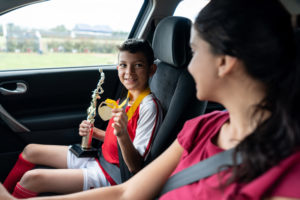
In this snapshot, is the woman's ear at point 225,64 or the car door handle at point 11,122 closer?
the woman's ear at point 225,64

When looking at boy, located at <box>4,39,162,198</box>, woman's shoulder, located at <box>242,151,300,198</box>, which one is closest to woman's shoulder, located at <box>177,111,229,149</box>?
woman's shoulder, located at <box>242,151,300,198</box>

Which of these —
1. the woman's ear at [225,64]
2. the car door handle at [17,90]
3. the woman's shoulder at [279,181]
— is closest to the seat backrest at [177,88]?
the woman's ear at [225,64]

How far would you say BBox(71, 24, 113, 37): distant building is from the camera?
8.80ft

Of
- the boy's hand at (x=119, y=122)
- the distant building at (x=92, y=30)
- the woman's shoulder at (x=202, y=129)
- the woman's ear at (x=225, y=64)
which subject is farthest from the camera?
the distant building at (x=92, y=30)

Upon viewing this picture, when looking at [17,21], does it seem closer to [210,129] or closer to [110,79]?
[110,79]

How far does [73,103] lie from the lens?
2500 mm

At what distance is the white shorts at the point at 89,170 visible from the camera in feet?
5.47

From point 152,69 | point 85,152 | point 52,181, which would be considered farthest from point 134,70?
point 52,181

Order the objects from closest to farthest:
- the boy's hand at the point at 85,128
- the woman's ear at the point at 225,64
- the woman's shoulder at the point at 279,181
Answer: the woman's shoulder at the point at 279,181 < the woman's ear at the point at 225,64 < the boy's hand at the point at 85,128

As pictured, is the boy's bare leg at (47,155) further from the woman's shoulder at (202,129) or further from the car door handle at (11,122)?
the woman's shoulder at (202,129)

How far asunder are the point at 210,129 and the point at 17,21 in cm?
161

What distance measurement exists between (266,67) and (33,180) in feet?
4.22

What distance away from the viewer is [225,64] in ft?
2.99

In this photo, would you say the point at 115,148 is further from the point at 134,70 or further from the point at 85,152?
the point at 134,70
